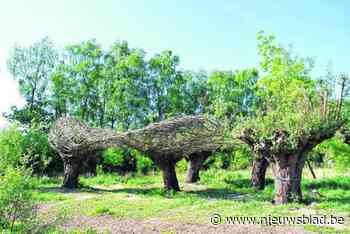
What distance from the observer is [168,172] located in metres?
16.8

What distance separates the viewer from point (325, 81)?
12.2 m

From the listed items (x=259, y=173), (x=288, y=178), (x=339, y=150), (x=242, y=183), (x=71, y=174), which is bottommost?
(x=242, y=183)

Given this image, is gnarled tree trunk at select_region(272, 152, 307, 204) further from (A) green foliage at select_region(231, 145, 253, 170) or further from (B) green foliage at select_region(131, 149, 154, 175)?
(B) green foliage at select_region(131, 149, 154, 175)

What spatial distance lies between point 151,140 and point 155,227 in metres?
7.02

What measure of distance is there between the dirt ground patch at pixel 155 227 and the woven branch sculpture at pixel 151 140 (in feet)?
18.7

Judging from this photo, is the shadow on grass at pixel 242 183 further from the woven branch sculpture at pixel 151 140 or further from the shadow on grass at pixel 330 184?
the shadow on grass at pixel 330 184

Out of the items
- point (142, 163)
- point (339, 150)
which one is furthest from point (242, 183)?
point (142, 163)

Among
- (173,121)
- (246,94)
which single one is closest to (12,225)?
(173,121)

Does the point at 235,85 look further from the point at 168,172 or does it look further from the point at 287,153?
the point at 287,153

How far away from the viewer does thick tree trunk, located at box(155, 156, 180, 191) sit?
659 inches

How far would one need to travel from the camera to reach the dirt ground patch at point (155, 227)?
318 inches

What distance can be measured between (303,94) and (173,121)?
15.4 ft

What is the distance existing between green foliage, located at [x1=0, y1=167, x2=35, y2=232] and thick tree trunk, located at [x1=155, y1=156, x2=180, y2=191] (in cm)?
1050

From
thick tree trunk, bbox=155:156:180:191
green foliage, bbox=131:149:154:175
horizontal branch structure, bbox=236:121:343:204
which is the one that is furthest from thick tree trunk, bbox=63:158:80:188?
green foliage, bbox=131:149:154:175
